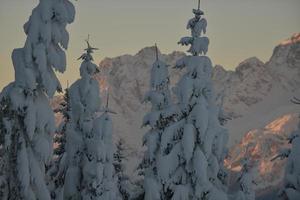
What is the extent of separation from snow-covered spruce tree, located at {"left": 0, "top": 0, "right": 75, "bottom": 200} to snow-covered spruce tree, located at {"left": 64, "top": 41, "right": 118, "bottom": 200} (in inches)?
229

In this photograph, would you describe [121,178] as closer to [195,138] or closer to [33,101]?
[195,138]

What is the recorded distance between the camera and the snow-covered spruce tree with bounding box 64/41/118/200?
3147 cm

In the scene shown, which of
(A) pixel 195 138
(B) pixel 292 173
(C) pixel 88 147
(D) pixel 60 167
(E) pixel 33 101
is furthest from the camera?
(D) pixel 60 167

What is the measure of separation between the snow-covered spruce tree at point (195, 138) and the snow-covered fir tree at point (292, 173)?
15.8 ft

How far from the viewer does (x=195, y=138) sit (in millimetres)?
27188

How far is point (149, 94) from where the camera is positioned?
31828 millimetres

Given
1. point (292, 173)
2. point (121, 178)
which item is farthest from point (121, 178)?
point (292, 173)

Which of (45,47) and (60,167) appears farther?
(60,167)

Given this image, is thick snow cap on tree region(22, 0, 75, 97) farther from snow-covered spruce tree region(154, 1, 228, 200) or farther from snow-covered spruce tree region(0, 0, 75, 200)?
snow-covered spruce tree region(154, 1, 228, 200)

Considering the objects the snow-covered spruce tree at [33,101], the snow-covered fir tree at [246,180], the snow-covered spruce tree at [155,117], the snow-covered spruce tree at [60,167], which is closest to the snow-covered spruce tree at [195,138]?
the snow-covered spruce tree at [155,117]

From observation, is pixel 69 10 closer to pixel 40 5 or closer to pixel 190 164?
pixel 40 5

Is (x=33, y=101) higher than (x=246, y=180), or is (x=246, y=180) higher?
(x=246, y=180)

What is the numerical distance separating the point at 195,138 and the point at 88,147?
6273 millimetres

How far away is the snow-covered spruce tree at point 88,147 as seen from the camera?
31469 millimetres
